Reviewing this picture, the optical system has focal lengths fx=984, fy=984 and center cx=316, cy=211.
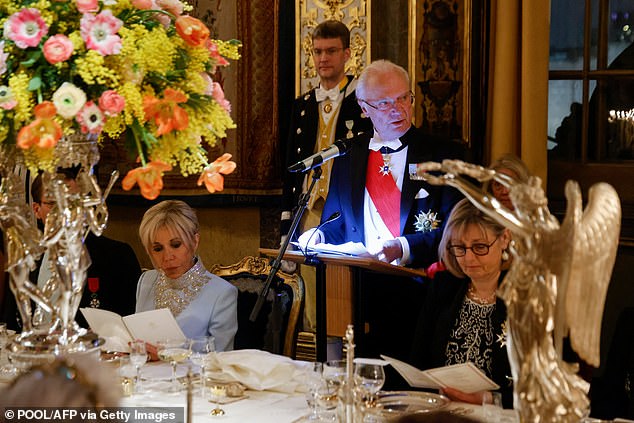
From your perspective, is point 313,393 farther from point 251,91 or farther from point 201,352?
point 251,91

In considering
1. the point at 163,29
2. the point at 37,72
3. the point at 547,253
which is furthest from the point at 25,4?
the point at 547,253

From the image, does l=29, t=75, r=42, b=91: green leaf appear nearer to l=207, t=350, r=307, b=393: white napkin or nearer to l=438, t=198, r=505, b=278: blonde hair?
l=207, t=350, r=307, b=393: white napkin

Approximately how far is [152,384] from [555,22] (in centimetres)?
301

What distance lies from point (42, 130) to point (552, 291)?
3.89 ft

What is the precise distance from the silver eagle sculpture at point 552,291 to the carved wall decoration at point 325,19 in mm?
3744

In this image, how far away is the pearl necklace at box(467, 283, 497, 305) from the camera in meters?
3.33

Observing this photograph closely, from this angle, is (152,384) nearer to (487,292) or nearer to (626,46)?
(487,292)

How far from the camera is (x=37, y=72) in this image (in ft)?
7.60

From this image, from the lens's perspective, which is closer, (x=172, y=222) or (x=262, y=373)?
(x=262, y=373)

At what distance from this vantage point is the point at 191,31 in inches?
94.3

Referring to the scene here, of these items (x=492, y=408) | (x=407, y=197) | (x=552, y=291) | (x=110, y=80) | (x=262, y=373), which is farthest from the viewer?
(x=407, y=197)

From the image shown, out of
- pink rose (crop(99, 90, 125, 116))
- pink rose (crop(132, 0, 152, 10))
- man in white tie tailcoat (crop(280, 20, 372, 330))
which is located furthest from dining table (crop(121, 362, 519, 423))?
man in white tie tailcoat (crop(280, 20, 372, 330))

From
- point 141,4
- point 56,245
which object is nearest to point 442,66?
point 141,4

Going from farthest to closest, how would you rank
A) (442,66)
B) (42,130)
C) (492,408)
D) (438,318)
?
(442,66) → (438,318) → (492,408) → (42,130)
